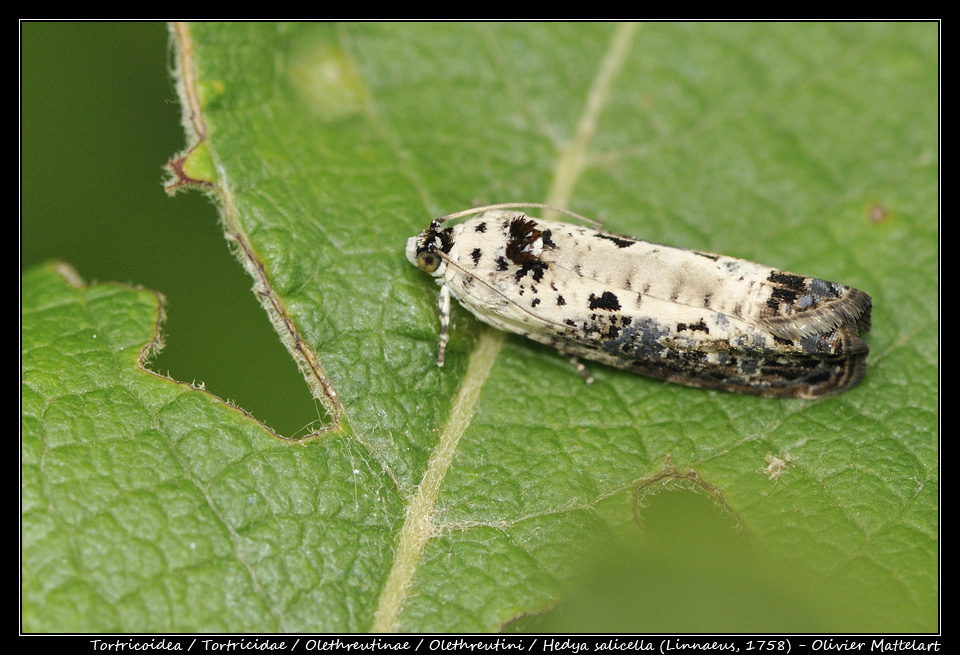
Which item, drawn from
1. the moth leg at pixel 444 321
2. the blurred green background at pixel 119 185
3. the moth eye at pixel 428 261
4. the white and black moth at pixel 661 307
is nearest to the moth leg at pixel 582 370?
the white and black moth at pixel 661 307

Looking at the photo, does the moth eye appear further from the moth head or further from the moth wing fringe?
the moth wing fringe

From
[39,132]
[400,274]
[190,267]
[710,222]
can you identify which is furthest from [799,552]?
[39,132]

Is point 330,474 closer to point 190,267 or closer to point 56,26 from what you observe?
point 190,267

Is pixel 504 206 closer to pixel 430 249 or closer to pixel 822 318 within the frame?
pixel 430 249

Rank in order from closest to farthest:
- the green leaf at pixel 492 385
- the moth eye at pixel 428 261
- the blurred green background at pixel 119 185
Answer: the green leaf at pixel 492 385, the moth eye at pixel 428 261, the blurred green background at pixel 119 185

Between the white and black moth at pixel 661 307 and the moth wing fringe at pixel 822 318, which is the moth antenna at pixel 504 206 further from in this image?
the moth wing fringe at pixel 822 318

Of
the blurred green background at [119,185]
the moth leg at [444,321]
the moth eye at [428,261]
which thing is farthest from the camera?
the blurred green background at [119,185]
